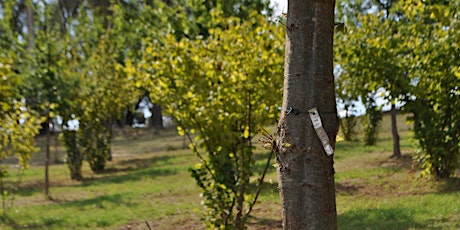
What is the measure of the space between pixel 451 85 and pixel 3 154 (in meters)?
6.65

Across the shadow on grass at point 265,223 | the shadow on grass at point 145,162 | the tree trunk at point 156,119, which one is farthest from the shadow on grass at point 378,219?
the tree trunk at point 156,119

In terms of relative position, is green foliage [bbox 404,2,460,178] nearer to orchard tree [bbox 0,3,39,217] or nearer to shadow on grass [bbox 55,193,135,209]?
shadow on grass [bbox 55,193,135,209]

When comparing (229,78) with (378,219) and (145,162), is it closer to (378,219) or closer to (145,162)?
(378,219)

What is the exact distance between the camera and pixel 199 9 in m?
12.1

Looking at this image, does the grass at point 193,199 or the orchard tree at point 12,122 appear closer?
the grass at point 193,199

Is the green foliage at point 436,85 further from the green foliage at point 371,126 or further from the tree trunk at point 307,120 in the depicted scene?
the green foliage at point 371,126

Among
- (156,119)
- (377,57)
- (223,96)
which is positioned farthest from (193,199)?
(156,119)

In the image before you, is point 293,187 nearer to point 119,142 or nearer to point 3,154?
point 3,154

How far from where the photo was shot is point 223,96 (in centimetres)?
630

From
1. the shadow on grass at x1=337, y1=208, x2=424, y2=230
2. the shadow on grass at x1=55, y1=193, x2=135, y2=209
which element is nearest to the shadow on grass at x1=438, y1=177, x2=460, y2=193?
the shadow on grass at x1=337, y1=208, x2=424, y2=230

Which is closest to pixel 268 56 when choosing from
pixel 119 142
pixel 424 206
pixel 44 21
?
pixel 424 206

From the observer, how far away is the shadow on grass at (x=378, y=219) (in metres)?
6.95

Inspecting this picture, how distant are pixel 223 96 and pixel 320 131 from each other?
3.71 m

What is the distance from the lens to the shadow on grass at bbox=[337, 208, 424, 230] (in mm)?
6947
